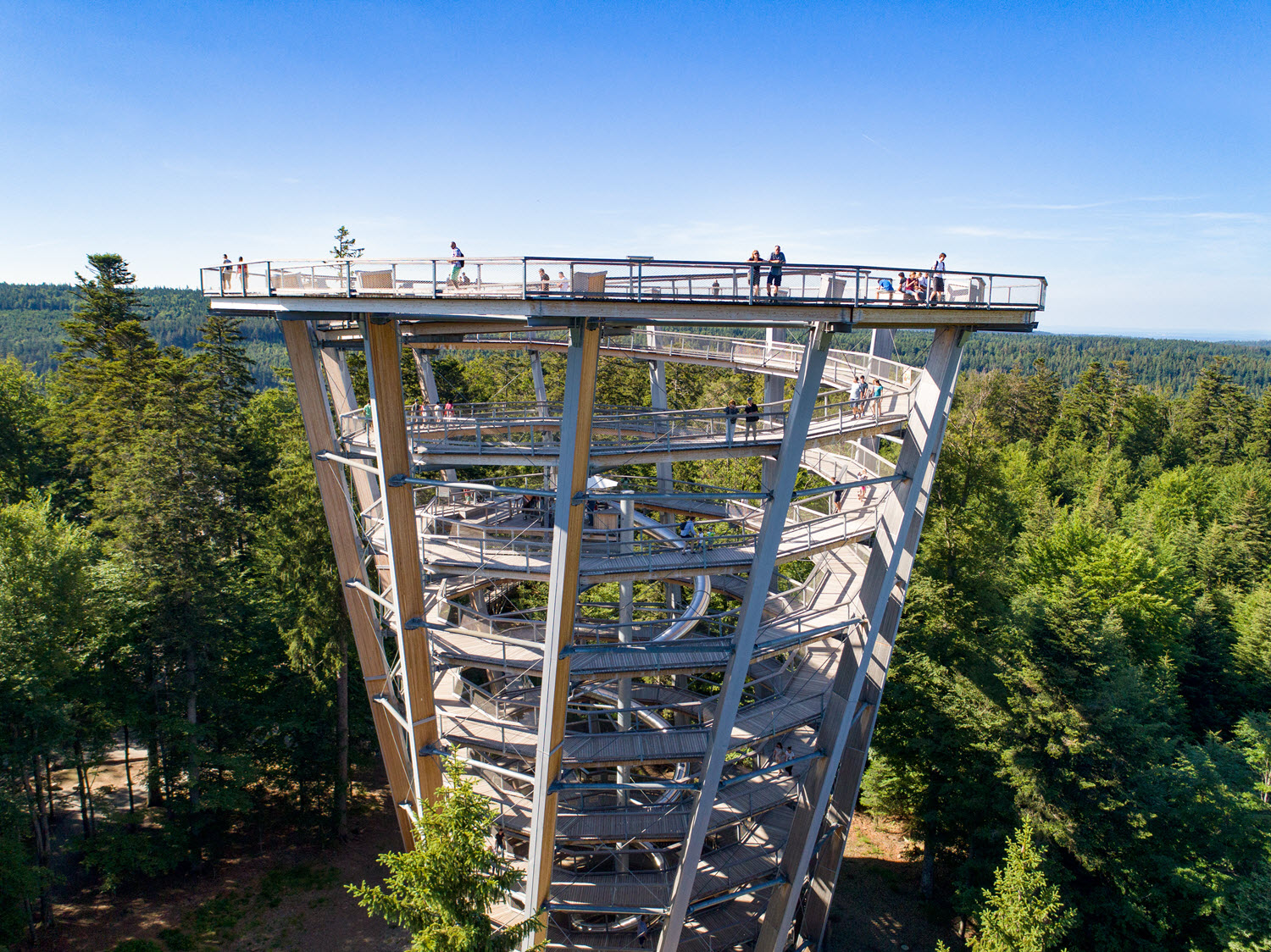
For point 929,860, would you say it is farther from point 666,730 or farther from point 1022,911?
point 666,730

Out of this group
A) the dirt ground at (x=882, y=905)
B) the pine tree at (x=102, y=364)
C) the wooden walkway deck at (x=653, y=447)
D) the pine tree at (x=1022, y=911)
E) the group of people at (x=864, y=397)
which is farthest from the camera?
the pine tree at (x=102, y=364)

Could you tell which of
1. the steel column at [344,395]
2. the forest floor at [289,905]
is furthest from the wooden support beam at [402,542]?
the forest floor at [289,905]

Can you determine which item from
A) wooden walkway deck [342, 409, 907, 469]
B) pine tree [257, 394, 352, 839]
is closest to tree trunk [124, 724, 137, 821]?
pine tree [257, 394, 352, 839]

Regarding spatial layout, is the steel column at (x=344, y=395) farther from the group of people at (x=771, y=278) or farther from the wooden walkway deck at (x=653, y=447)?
the group of people at (x=771, y=278)

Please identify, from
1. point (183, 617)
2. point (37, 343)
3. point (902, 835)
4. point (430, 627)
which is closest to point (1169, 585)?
point (902, 835)

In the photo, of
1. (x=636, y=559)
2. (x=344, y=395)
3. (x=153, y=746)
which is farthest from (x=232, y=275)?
(x=153, y=746)

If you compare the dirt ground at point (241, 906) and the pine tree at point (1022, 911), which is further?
the dirt ground at point (241, 906)
